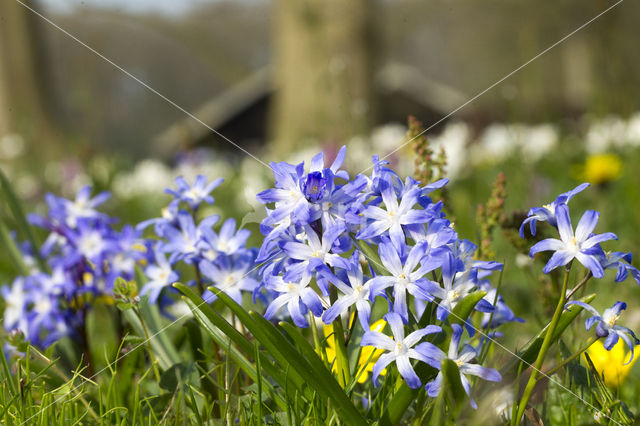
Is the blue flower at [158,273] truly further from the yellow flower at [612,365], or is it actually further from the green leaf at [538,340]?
the yellow flower at [612,365]

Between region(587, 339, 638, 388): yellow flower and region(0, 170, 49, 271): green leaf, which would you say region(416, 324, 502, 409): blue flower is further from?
region(0, 170, 49, 271): green leaf

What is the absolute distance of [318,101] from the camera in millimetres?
5438

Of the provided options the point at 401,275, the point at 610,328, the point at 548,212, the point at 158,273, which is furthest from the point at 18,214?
the point at 610,328

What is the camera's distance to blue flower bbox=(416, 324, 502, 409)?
1.02 metres

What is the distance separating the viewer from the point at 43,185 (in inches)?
187

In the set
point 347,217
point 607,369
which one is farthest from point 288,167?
point 607,369

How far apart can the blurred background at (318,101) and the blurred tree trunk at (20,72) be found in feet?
0.06

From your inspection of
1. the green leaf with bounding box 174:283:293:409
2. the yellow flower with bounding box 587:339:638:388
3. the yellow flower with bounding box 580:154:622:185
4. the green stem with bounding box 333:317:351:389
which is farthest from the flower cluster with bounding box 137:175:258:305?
the yellow flower with bounding box 580:154:622:185

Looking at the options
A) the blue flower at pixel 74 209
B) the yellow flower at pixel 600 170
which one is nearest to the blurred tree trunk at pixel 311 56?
the yellow flower at pixel 600 170

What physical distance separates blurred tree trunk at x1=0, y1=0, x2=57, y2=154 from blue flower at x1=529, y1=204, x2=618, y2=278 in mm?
7827

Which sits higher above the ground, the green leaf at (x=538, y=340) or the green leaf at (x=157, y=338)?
the green leaf at (x=157, y=338)

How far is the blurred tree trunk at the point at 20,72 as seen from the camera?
8.18 m

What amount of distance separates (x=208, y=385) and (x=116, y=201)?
3072 mm

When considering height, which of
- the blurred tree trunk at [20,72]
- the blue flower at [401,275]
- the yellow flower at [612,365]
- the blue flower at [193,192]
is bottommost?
the yellow flower at [612,365]
